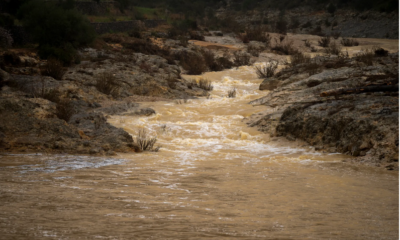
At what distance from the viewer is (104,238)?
7.73 ft

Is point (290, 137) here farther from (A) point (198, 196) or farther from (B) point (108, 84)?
(B) point (108, 84)

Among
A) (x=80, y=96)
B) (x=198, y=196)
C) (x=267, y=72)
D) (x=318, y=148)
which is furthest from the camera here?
(x=267, y=72)

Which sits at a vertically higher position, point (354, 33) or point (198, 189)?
point (354, 33)

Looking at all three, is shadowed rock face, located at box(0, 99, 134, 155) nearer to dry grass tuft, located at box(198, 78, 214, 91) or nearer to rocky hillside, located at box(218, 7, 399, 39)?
dry grass tuft, located at box(198, 78, 214, 91)

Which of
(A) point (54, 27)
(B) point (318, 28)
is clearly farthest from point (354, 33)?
(A) point (54, 27)

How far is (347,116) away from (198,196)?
473 centimetres

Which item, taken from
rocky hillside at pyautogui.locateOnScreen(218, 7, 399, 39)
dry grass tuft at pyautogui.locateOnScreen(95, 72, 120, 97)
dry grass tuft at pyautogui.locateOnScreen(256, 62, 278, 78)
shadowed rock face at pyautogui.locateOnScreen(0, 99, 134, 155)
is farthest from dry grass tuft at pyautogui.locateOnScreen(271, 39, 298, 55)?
shadowed rock face at pyautogui.locateOnScreen(0, 99, 134, 155)

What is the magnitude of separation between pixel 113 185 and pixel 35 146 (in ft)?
9.10

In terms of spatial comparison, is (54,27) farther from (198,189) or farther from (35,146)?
(198,189)

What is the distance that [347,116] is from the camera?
747cm

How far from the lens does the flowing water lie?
2.63m

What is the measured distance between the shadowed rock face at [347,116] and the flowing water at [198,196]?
0.51 meters

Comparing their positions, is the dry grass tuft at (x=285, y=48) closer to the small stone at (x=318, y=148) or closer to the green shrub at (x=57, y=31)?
the green shrub at (x=57, y=31)

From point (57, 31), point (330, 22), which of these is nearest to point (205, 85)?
point (57, 31)
